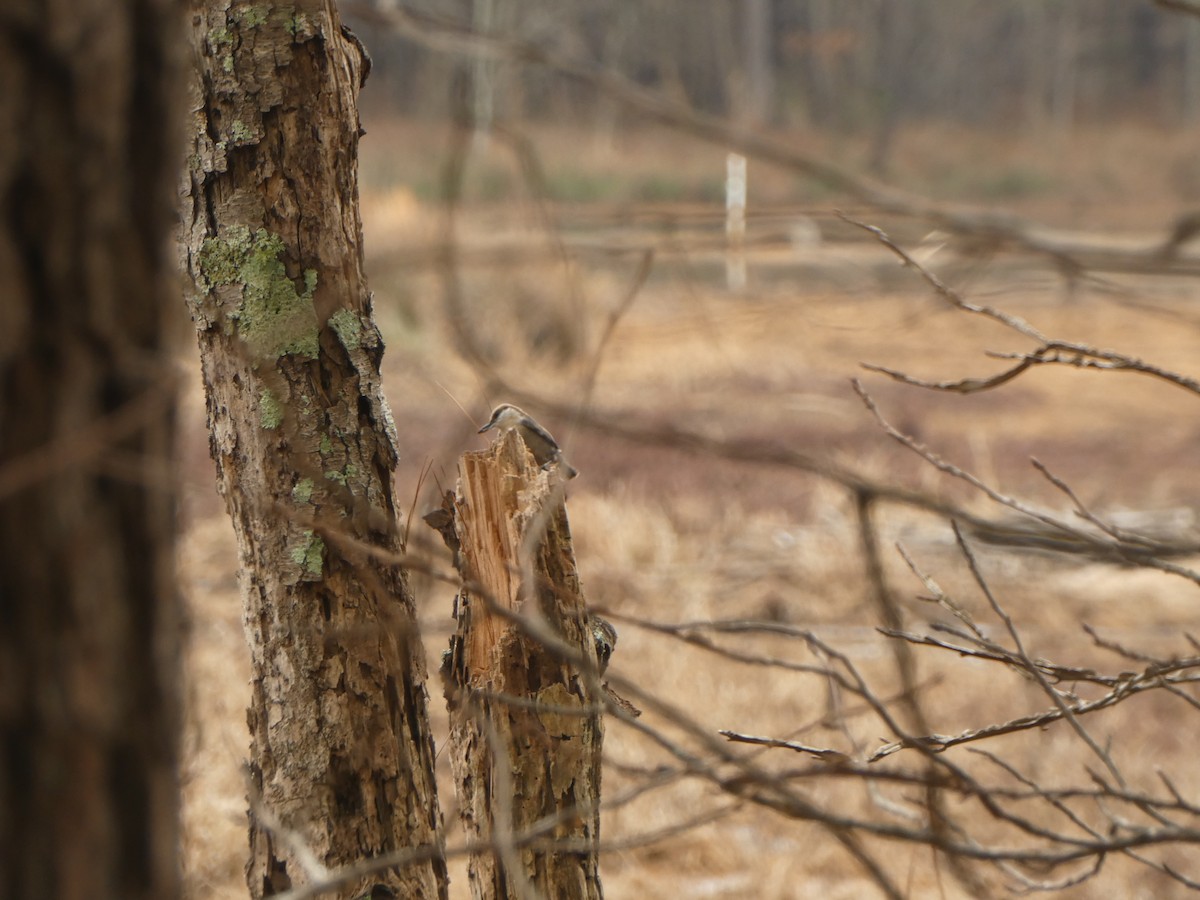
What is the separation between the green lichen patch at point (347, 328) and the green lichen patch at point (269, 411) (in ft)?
0.38

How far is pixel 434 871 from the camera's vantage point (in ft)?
5.47

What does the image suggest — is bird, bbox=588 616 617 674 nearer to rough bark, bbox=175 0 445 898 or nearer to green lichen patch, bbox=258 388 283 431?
rough bark, bbox=175 0 445 898

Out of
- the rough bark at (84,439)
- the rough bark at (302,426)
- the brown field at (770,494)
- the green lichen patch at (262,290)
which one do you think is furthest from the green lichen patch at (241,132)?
the rough bark at (84,439)

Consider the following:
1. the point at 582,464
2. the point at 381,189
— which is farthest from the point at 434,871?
the point at 381,189

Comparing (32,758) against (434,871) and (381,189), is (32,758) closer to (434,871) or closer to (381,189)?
(434,871)

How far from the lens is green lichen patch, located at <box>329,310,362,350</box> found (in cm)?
155

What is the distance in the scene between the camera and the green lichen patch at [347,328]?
155cm

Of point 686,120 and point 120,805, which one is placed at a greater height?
point 686,120

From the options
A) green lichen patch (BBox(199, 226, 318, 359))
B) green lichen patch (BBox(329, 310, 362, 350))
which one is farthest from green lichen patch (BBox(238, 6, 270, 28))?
green lichen patch (BBox(329, 310, 362, 350))

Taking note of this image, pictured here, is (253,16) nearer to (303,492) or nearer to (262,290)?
(262,290)

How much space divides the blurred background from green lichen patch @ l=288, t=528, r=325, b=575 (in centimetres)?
14

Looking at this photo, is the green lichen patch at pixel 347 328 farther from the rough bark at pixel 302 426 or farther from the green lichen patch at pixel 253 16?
the green lichen patch at pixel 253 16

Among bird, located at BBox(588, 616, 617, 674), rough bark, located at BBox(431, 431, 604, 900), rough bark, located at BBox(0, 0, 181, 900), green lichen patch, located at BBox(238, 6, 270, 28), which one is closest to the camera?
rough bark, located at BBox(0, 0, 181, 900)

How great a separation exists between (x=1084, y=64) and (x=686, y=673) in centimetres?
3991
